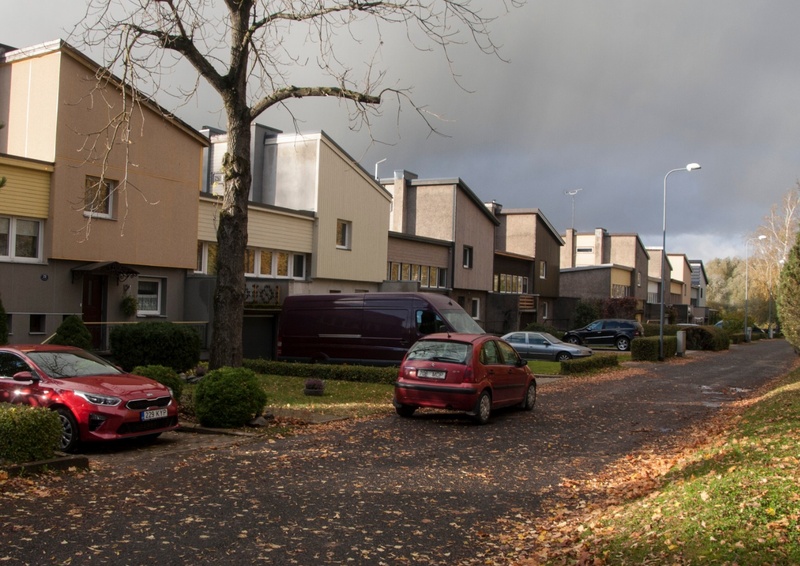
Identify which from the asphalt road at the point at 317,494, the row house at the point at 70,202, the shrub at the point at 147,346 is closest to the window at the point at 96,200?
the row house at the point at 70,202

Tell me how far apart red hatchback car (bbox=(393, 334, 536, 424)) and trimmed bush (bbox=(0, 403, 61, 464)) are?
264 inches

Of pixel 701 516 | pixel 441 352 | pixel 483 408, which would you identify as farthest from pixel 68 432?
pixel 701 516

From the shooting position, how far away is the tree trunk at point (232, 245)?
542 inches

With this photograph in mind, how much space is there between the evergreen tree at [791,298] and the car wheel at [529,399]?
18674 millimetres

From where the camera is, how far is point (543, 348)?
34.6 metres

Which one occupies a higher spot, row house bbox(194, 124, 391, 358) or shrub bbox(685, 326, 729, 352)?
row house bbox(194, 124, 391, 358)

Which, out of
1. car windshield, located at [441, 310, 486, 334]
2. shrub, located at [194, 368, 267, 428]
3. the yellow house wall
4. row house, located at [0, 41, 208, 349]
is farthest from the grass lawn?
the yellow house wall

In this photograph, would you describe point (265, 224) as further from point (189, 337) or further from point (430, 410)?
point (430, 410)

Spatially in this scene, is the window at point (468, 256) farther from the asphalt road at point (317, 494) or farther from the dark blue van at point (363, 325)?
the asphalt road at point (317, 494)

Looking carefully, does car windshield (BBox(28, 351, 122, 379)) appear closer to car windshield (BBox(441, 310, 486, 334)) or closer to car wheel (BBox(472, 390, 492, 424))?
car wheel (BBox(472, 390, 492, 424))

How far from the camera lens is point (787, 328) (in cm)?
3173

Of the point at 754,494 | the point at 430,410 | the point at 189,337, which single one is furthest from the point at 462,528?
the point at 189,337

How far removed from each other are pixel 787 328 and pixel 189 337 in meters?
24.2

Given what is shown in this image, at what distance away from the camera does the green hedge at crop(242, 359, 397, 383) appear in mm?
20078
